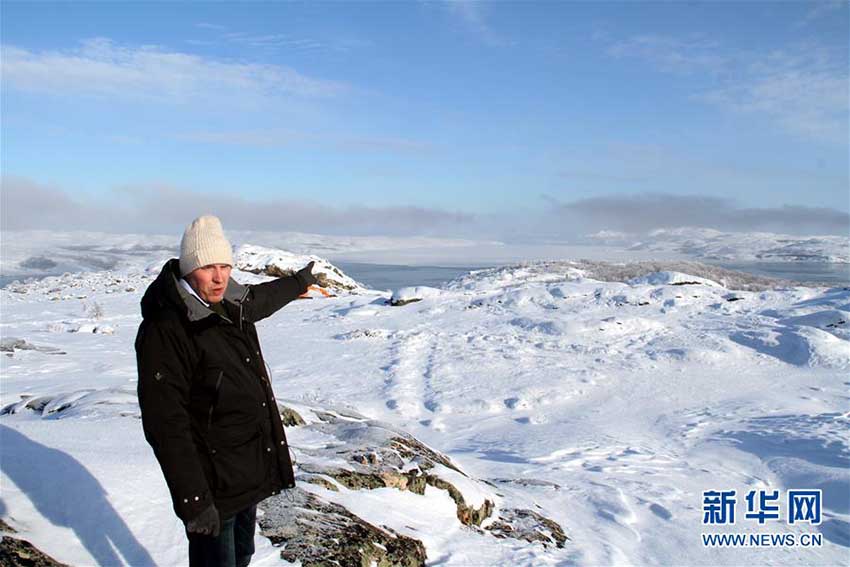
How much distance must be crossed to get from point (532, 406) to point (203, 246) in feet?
34.2

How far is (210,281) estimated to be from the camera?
9.34 feet

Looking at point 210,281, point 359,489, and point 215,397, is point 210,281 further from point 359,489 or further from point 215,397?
point 359,489

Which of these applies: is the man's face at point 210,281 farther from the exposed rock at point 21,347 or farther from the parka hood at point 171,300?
the exposed rock at point 21,347

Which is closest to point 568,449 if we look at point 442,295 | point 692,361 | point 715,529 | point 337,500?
point 715,529

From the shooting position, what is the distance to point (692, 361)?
14.7 meters

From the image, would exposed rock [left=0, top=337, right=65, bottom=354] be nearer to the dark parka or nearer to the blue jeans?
the blue jeans

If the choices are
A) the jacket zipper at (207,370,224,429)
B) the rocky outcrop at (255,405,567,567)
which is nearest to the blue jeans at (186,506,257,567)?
the jacket zipper at (207,370,224,429)

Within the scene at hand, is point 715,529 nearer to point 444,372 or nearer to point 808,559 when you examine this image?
point 808,559

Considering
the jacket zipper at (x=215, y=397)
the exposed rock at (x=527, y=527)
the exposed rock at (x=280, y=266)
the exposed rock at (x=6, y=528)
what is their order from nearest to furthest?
1. the jacket zipper at (x=215, y=397)
2. the exposed rock at (x=6, y=528)
3. the exposed rock at (x=527, y=527)
4. the exposed rock at (x=280, y=266)

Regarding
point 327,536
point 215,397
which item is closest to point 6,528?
point 215,397

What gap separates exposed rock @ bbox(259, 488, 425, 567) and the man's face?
6.11ft

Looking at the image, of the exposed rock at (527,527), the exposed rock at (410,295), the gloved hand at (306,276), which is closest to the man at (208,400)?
the gloved hand at (306,276)

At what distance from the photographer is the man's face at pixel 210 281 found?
2820 millimetres

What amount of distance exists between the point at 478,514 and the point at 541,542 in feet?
1.97
